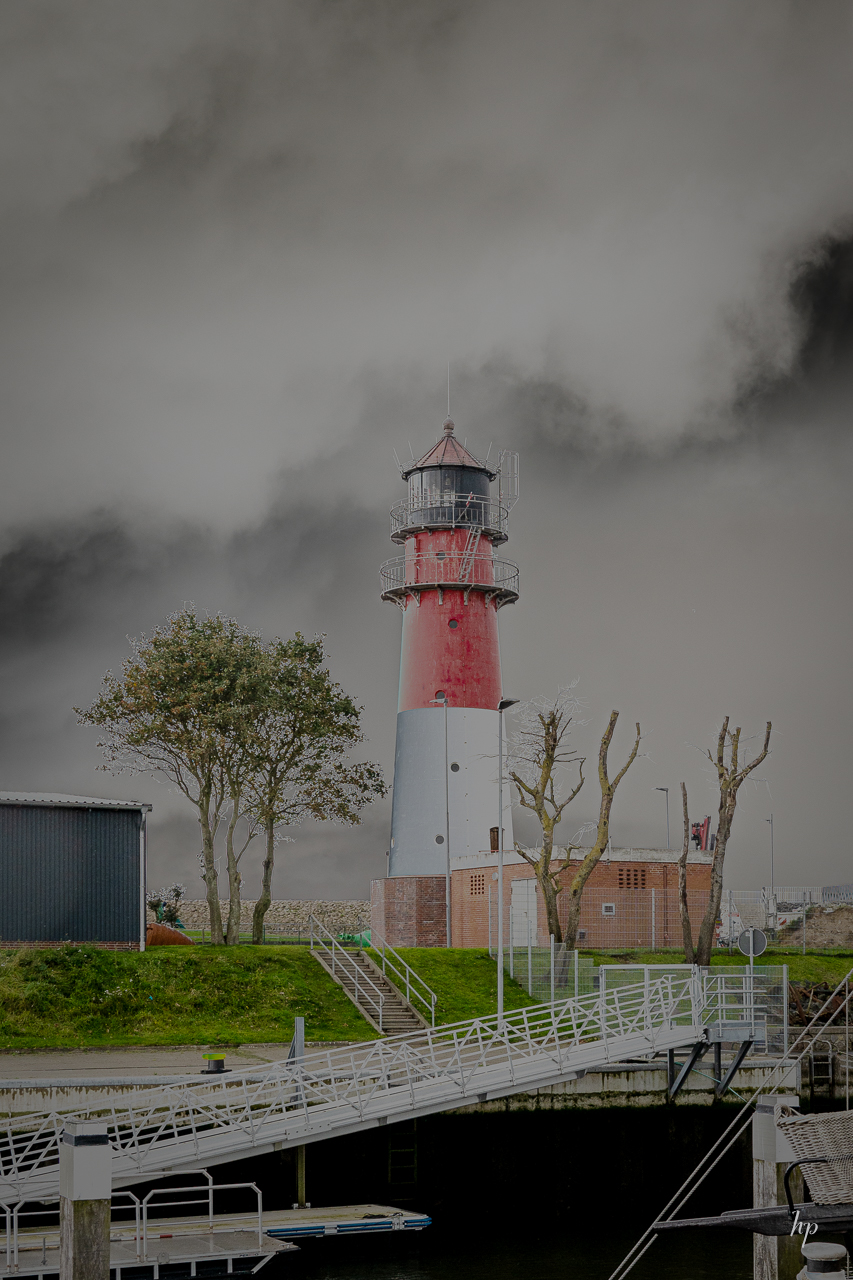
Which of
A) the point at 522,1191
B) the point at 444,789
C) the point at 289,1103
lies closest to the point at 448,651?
Answer: the point at 444,789

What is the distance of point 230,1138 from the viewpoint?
75.0 ft

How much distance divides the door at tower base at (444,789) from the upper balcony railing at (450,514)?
675cm

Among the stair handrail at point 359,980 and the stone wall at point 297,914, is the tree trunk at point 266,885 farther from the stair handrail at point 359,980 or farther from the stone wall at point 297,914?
the stone wall at point 297,914

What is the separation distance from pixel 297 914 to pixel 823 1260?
213ft

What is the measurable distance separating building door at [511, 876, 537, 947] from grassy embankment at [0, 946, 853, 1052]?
163 inches

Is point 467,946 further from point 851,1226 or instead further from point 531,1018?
point 851,1226

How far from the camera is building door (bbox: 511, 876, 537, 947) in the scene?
43562 mm

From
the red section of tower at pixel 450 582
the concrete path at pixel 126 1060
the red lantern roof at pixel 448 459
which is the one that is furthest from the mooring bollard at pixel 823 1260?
the red lantern roof at pixel 448 459

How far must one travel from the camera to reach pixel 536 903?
43562 millimetres

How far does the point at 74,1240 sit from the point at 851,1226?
36.1 feet

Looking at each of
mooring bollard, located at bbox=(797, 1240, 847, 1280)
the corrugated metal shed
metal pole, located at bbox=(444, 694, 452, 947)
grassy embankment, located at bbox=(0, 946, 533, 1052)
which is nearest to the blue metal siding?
the corrugated metal shed

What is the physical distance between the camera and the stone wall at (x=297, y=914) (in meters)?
73.1

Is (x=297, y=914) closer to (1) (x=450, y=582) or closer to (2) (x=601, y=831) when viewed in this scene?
(1) (x=450, y=582)

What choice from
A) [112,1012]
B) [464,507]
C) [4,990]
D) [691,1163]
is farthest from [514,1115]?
[464,507]
